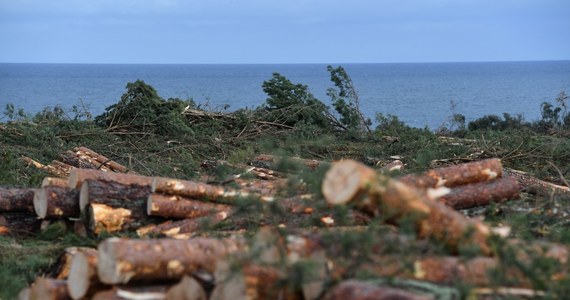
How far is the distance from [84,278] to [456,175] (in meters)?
4.02

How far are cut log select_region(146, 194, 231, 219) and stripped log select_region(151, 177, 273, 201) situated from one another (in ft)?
0.19

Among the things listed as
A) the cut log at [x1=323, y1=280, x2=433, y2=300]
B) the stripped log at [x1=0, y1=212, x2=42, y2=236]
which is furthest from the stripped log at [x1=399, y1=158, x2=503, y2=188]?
the stripped log at [x1=0, y1=212, x2=42, y2=236]

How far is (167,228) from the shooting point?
8328 millimetres

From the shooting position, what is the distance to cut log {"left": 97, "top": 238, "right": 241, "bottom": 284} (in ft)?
17.7

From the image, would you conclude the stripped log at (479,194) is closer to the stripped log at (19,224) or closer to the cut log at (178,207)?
the cut log at (178,207)

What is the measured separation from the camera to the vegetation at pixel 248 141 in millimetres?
8867

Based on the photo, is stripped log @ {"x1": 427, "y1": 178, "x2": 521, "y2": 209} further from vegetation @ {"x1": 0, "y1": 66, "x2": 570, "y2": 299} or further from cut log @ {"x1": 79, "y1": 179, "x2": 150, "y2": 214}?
cut log @ {"x1": 79, "y1": 179, "x2": 150, "y2": 214}

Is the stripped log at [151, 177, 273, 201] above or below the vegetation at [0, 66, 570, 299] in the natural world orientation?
above

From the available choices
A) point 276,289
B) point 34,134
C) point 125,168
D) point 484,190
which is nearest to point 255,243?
point 276,289

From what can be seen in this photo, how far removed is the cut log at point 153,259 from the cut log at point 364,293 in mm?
879

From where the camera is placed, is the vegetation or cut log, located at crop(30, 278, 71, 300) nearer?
cut log, located at crop(30, 278, 71, 300)

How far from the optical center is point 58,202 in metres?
8.73

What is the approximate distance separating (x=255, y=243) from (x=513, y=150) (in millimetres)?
9521

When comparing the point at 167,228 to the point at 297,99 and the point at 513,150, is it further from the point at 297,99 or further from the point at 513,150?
the point at 297,99
